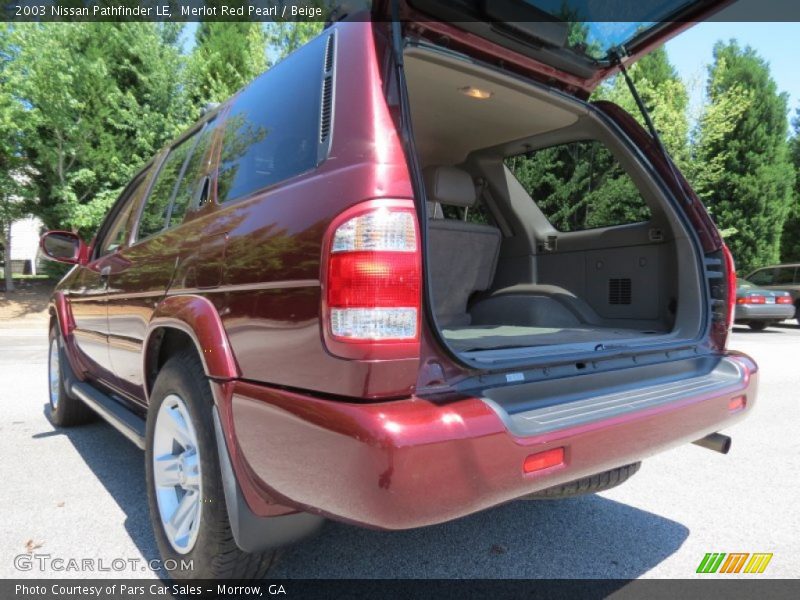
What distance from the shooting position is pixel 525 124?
346cm

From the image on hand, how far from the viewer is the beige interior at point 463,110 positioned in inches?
101

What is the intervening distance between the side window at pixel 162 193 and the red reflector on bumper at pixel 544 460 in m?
2.04

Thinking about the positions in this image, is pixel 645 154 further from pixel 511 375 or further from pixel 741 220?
pixel 741 220

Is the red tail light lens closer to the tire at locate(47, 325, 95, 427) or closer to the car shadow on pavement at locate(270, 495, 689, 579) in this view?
the car shadow on pavement at locate(270, 495, 689, 579)

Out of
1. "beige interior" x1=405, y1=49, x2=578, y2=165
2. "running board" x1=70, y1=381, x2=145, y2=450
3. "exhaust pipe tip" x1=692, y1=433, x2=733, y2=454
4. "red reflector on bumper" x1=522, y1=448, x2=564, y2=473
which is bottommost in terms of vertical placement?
"running board" x1=70, y1=381, x2=145, y2=450

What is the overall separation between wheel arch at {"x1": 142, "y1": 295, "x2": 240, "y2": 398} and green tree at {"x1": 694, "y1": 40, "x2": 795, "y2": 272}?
874 inches

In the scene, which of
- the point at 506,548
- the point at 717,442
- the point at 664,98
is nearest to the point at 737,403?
the point at 717,442

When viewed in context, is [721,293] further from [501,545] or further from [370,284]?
[370,284]

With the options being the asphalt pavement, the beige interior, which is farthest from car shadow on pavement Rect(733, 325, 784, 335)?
the beige interior

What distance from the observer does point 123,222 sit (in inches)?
136

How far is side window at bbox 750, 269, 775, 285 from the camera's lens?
53.4 ft

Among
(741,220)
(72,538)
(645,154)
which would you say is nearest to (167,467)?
(72,538)

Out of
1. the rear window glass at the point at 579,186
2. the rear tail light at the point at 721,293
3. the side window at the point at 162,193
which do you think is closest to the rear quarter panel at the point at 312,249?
the side window at the point at 162,193

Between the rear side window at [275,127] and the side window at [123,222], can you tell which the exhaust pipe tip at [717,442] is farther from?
the side window at [123,222]
